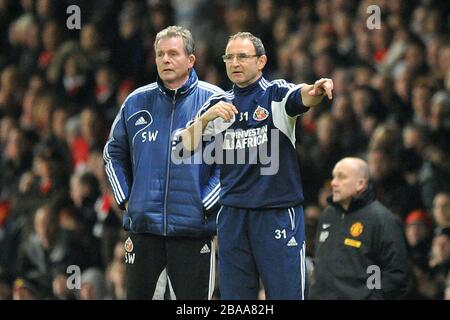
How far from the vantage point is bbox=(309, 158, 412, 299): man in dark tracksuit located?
7.14 m

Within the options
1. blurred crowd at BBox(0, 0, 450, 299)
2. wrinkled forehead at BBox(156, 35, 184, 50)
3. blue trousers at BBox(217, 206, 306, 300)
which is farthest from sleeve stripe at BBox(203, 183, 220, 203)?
blurred crowd at BBox(0, 0, 450, 299)

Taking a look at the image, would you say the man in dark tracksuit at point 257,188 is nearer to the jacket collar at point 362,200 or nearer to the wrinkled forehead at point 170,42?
the wrinkled forehead at point 170,42

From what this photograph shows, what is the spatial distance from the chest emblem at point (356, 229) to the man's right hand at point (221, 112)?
2.01m

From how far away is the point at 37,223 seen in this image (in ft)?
30.9

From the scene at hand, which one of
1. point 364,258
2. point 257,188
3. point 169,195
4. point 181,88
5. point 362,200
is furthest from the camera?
point 362,200

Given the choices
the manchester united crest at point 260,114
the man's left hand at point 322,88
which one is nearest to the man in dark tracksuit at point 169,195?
the manchester united crest at point 260,114

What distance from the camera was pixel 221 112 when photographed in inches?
216

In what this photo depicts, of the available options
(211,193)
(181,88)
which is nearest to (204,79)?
(181,88)

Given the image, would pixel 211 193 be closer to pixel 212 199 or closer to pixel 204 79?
pixel 212 199

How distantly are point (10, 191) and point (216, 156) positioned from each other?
5.00 m

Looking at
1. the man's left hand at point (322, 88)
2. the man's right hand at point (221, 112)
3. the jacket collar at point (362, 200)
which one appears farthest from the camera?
the jacket collar at point (362, 200)

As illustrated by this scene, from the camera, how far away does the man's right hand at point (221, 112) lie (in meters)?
5.48

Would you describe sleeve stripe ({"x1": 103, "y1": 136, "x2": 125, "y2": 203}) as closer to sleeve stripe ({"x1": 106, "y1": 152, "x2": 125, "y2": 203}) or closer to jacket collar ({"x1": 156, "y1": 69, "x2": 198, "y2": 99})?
sleeve stripe ({"x1": 106, "y1": 152, "x2": 125, "y2": 203})

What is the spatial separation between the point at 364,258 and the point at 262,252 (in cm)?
162
